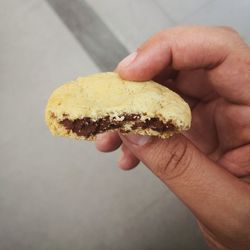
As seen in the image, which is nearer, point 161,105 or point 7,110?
point 161,105

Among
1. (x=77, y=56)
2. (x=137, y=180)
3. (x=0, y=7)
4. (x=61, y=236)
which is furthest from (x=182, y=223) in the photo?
(x=0, y=7)

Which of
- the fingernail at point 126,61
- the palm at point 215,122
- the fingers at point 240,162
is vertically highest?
the fingernail at point 126,61

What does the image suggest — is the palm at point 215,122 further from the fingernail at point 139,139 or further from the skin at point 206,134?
the fingernail at point 139,139

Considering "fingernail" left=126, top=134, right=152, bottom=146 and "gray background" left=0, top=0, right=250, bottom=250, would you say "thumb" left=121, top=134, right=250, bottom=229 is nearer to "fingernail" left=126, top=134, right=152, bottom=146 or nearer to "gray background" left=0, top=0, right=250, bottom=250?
"fingernail" left=126, top=134, right=152, bottom=146

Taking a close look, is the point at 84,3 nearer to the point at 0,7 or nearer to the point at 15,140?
the point at 0,7

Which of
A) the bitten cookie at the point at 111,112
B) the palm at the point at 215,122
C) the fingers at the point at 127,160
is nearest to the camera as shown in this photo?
the bitten cookie at the point at 111,112

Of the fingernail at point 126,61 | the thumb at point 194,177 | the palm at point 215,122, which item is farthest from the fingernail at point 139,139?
the palm at point 215,122

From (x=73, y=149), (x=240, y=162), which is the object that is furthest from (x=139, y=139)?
(x=73, y=149)
